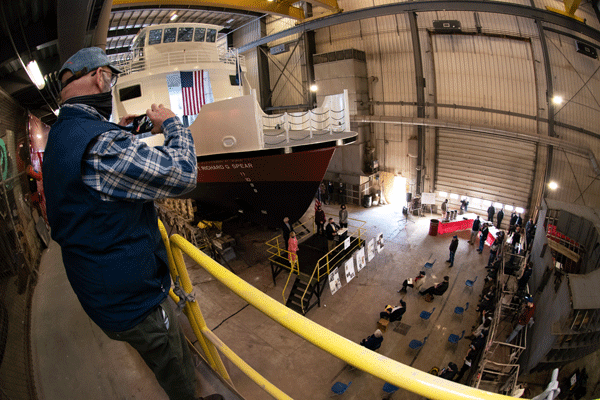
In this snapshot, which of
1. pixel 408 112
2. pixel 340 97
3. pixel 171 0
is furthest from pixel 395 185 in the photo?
pixel 171 0

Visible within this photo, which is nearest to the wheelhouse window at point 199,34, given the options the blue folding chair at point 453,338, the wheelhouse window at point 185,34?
the wheelhouse window at point 185,34

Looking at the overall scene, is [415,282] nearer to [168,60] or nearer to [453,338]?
[453,338]

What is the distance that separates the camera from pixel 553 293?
7242 mm

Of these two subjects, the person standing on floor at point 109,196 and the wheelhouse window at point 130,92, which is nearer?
the person standing on floor at point 109,196

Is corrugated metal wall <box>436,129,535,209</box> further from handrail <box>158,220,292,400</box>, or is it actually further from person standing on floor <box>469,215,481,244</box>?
handrail <box>158,220,292,400</box>

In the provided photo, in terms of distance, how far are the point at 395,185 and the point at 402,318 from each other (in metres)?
11.8

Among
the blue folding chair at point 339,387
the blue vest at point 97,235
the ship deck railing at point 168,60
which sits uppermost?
the ship deck railing at point 168,60

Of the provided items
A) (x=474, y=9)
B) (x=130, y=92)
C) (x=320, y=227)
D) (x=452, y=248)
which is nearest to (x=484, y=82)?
(x=474, y=9)

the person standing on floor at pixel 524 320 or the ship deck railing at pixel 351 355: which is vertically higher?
the ship deck railing at pixel 351 355

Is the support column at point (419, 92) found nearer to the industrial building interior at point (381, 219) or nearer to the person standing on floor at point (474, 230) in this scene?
the industrial building interior at point (381, 219)

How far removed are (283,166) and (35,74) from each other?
6.35m

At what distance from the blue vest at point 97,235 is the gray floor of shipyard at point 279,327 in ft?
3.50

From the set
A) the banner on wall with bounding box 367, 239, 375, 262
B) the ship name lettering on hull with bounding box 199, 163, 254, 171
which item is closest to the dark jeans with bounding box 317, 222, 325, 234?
the banner on wall with bounding box 367, 239, 375, 262

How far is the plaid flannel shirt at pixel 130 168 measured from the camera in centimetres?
114
